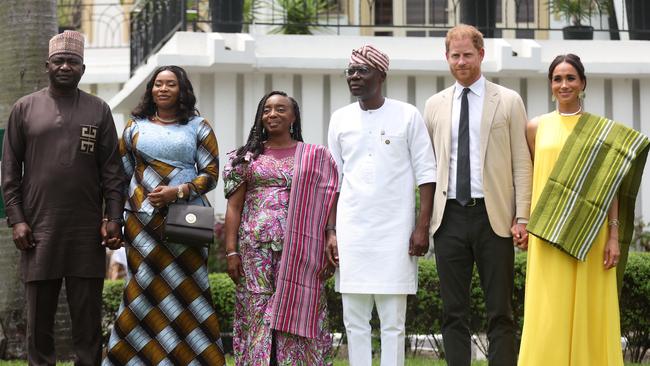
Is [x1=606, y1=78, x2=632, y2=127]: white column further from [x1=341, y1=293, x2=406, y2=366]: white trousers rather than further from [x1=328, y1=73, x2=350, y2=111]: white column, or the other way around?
[x1=341, y1=293, x2=406, y2=366]: white trousers

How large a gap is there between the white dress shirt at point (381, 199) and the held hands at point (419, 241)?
0.05 m

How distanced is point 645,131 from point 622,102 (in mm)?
391

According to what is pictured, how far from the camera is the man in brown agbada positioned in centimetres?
740

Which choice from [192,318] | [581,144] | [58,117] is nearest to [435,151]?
[581,144]

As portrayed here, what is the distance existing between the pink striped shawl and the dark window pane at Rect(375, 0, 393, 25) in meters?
9.69

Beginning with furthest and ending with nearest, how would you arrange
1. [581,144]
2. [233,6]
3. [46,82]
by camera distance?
[233,6] < [46,82] < [581,144]

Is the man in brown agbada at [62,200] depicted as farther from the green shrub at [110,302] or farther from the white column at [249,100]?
the white column at [249,100]

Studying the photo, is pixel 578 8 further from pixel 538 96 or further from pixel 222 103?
pixel 222 103

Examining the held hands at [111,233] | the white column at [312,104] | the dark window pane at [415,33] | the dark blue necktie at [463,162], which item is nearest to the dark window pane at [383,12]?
the dark window pane at [415,33]

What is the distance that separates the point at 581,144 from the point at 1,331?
4872 millimetres

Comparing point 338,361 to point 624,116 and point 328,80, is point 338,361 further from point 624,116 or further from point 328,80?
A: point 624,116

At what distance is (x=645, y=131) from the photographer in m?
13.0

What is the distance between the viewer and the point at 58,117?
746cm

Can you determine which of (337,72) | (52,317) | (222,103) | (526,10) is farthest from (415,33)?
(52,317)
